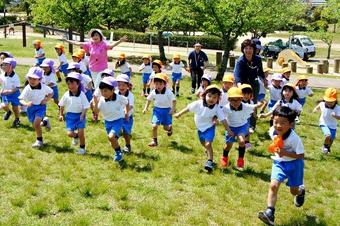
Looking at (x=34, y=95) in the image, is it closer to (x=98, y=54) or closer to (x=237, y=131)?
(x=98, y=54)

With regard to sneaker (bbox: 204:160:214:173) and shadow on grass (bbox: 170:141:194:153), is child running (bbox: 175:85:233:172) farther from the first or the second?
shadow on grass (bbox: 170:141:194:153)

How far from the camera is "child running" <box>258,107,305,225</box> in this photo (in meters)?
5.63

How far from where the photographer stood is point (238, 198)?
262 inches

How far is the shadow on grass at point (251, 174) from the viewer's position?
7.61 meters

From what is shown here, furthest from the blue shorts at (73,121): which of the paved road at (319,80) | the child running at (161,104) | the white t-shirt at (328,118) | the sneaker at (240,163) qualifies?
the paved road at (319,80)

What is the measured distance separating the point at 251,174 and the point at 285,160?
1.92 metres

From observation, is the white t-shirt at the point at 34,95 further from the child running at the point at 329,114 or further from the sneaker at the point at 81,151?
the child running at the point at 329,114

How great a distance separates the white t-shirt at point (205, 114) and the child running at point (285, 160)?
1.79m

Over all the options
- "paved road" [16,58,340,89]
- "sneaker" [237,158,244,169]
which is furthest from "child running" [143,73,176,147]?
"paved road" [16,58,340,89]

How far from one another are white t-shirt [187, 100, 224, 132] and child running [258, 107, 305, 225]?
1.79 meters

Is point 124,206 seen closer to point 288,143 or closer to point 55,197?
point 55,197

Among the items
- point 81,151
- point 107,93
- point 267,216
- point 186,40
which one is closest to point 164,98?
point 107,93

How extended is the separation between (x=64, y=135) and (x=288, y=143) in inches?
206

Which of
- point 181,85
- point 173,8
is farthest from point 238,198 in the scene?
point 173,8
